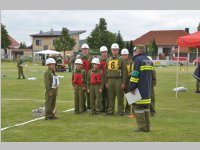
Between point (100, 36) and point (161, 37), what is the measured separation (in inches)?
1203

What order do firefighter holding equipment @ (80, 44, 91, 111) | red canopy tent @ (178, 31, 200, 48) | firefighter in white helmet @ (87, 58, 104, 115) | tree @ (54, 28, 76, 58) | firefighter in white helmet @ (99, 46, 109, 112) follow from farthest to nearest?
tree @ (54, 28, 76, 58)
red canopy tent @ (178, 31, 200, 48)
firefighter holding equipment @ (80, 44, 91, 111)
firefighter in white helmet @ (99, 46, 109, 112)
firefighter in white helmet @ (87, 58, 104, 115)

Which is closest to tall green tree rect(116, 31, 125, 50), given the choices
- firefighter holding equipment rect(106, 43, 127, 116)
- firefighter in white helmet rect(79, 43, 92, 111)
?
firefighter in white helmet rect(79, 43, 92, 111)

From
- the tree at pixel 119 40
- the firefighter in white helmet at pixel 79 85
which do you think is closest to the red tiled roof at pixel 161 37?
the tree at pixel 119 40

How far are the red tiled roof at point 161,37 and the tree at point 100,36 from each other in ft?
80.0

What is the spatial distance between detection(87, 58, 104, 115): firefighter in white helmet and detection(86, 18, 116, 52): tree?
58.4 m

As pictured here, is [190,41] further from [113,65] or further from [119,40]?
[119,40]

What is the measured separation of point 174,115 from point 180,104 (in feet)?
9.11

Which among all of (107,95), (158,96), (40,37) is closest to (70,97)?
(158,96)

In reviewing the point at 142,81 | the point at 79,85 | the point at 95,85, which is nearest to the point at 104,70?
the point at 95,85

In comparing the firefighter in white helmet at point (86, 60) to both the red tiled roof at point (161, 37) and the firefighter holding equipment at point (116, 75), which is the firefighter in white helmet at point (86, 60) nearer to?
the firefighter holding equipment at point (116, 75)

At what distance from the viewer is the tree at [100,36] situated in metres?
70.6

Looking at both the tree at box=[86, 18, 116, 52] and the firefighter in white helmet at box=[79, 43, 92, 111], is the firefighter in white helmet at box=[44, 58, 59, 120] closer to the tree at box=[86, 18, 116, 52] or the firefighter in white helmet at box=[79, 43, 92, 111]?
the firefighter in white helmet at box=[79, 43, 92, 111]

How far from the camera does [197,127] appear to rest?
32.6ft

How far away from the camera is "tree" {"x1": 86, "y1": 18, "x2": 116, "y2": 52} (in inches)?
2778
